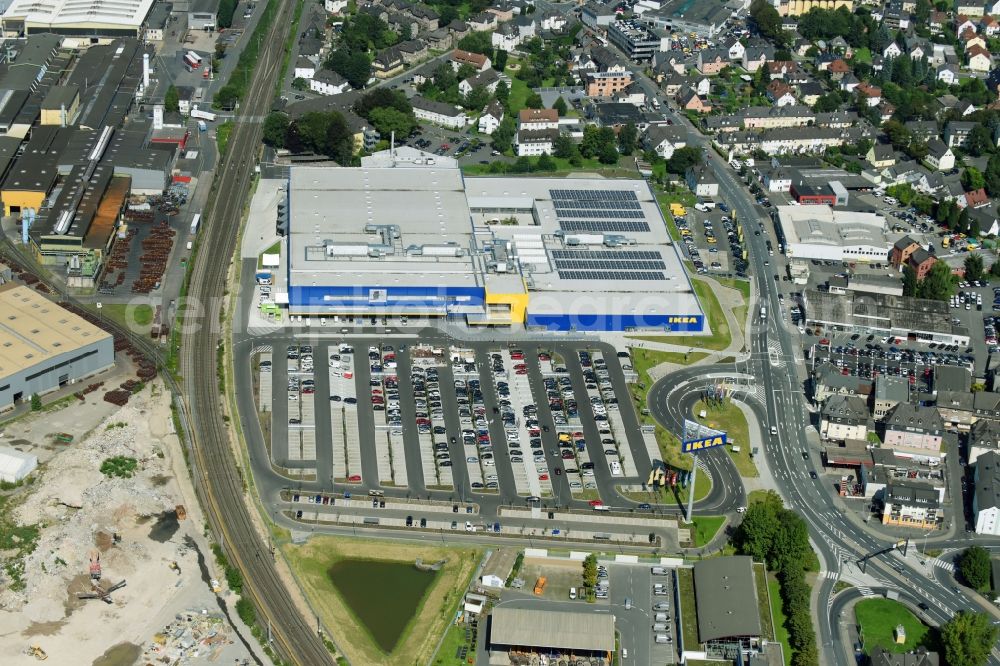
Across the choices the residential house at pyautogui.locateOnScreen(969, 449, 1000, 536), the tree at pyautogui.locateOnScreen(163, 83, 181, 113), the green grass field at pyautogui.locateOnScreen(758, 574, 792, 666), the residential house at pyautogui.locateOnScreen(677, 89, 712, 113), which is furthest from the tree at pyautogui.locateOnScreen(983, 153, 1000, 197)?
the tree at pyautogui.locateOnScreen(163, 83, 181, 113)

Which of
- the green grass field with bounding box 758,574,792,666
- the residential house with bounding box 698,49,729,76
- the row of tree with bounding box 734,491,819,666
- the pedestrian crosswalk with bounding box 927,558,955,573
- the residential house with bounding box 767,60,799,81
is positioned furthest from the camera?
the residential house with bounding box 698,49,729,76

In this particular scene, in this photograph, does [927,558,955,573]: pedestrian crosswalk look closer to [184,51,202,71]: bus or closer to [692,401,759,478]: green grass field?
[692,401,759,478]: green grass field

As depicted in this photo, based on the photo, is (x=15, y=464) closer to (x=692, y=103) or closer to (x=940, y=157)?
(x=692, y=103)

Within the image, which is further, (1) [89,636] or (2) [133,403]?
(2) [133,403]

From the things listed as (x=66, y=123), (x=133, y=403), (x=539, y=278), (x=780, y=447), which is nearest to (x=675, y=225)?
(x=539, y=278)

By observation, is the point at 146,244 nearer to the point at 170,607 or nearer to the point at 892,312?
the point at 170,607

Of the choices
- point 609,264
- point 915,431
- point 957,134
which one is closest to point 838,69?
point 957,134
